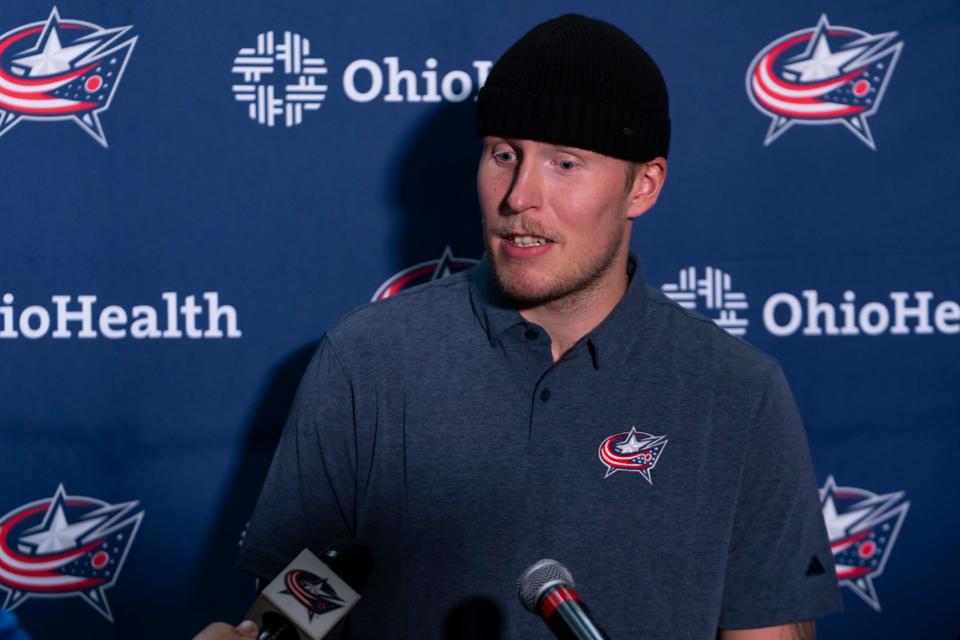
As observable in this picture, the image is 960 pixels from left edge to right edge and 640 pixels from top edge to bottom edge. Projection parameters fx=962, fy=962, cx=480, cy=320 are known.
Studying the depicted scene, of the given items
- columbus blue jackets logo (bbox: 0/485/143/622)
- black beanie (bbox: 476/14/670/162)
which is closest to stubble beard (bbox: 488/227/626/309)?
black beanie (bbox: 476/14/670/162)

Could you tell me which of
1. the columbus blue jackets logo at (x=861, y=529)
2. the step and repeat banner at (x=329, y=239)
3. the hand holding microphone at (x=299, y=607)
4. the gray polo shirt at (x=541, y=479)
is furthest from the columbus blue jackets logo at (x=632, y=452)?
the columbus blue jackets logo at (x=861, y=529)

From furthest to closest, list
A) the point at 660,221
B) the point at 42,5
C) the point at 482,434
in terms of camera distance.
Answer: the point at 660,221 → the point at 42,5 → the point at 482,434

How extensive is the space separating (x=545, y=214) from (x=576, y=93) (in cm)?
15

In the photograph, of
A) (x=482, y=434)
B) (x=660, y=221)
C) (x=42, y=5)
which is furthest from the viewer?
(x=660, y=221)

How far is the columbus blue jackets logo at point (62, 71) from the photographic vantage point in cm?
154

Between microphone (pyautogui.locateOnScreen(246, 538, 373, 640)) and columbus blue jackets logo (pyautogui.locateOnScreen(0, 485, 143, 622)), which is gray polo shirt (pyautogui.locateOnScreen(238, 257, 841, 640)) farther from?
columbus blue jackets logo (pyautogui.locateOnScreen(0, 485, 143, 622))

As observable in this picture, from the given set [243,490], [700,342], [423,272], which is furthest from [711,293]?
[243,490]

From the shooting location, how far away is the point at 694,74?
1.64m

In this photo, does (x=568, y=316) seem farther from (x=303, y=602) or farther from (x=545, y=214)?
(x=303, y=602)

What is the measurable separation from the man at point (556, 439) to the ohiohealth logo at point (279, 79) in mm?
470

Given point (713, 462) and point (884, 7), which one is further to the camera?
point (884, 7)

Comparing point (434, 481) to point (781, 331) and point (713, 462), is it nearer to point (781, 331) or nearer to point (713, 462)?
point (713, 462)

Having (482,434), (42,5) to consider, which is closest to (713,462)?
(482,434)

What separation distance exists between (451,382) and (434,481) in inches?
4.9
